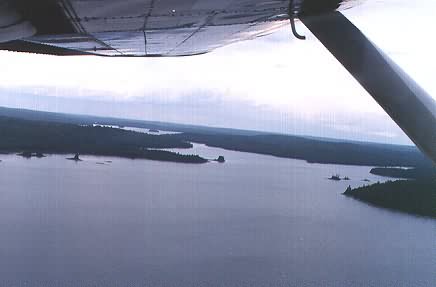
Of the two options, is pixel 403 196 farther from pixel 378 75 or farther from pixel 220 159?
pixel 378 75

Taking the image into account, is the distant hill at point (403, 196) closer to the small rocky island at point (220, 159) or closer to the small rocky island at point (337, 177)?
the small rocky island at point (337, 177)

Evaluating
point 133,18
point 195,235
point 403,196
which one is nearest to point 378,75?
point 133,18

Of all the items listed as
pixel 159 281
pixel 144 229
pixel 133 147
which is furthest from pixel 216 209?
pixel 133 147

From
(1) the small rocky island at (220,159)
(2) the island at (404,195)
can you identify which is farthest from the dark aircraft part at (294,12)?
(1) the small rocky island at (220,159)

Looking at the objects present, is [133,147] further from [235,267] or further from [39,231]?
[235,267]

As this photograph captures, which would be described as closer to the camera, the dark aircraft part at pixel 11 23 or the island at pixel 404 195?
the dark aircraft part at pixel 11 23

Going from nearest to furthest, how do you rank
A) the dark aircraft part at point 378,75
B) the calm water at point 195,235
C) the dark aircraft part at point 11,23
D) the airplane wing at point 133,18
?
the dark aircraft part at point 11,23, the airplane wing at point 133,18, the dark aircraft part at point 378,75, the calm water at point 195,235

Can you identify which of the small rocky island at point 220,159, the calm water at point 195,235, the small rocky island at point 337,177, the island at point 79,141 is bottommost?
the calm water at point 195,235

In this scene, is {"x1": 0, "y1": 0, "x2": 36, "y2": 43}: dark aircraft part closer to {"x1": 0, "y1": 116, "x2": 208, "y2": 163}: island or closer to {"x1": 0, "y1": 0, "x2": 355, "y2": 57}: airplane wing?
{"x1": 0, "y1": 0, "x2": 355, "y2": 57}: airplane wing
